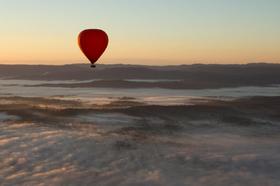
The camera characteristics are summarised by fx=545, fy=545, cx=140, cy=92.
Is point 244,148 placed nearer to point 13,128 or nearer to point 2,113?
point 13,128

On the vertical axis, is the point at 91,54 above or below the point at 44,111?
above

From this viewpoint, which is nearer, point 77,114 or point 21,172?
point 21,172

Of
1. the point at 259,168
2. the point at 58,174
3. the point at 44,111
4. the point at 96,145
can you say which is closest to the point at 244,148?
the point at 259,168

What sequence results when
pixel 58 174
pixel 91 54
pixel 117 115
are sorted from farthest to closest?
pixel 117 115 < pixel 91 54 < pixel 58 174

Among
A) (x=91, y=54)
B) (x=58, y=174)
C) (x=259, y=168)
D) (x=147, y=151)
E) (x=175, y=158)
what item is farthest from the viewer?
(x=91, y=54)

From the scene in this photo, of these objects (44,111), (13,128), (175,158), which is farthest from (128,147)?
(44,111)

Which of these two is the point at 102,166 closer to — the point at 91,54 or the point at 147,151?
the point at 147,151
